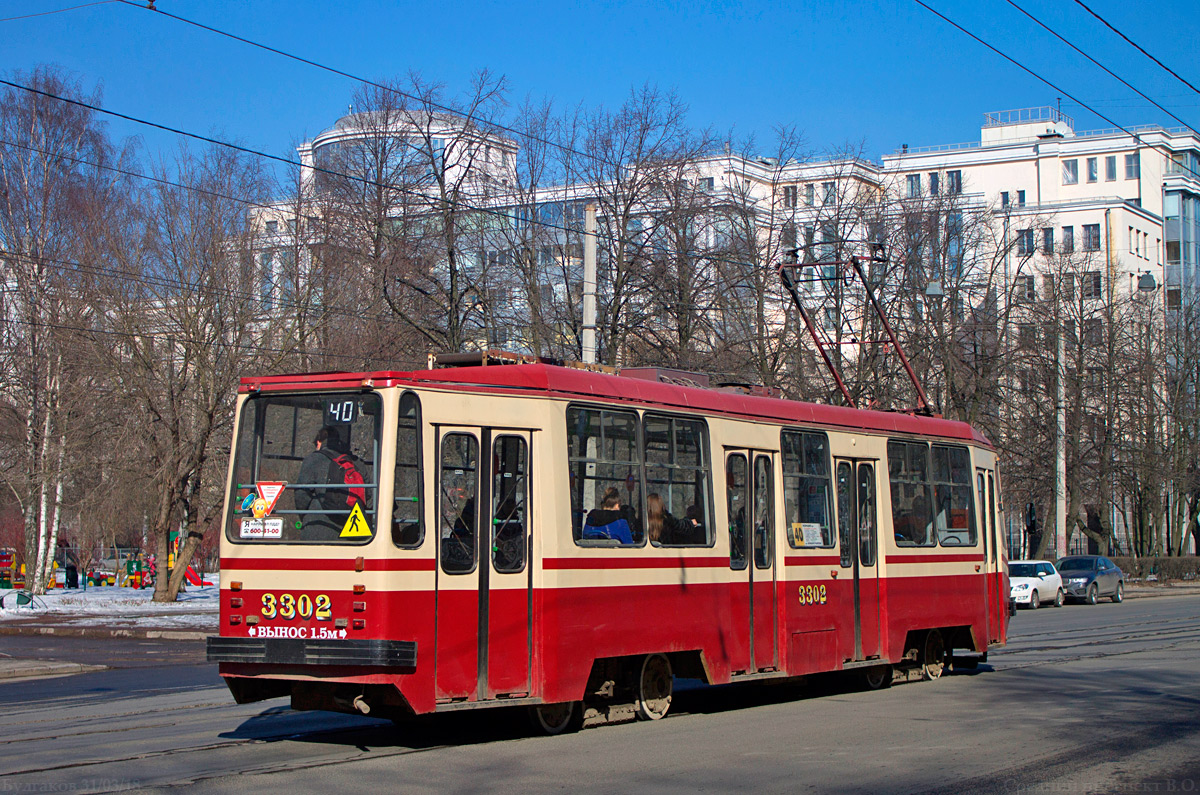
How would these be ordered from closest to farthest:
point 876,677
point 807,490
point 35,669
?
1. point 807,490
2. point 876,677
3. point 35,669

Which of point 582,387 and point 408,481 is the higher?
point 582,387

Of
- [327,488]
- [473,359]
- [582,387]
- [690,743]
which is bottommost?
[690,743]

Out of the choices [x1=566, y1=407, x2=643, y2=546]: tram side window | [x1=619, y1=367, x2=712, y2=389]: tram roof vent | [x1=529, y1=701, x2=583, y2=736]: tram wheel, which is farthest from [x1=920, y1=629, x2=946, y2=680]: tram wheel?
[x1=529, y1=701, x2=583, y2=736]: tram wheel

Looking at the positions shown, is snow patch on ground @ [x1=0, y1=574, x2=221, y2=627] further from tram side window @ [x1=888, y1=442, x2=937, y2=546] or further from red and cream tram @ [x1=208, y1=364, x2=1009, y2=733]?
red and cream tram @ [x1=208, y1=364, x2=1009, y2=733]

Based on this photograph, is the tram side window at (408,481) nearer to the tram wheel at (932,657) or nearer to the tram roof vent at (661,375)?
the tram roof vent at (661,375)

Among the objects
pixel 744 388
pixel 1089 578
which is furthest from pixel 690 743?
pixel 1089 578

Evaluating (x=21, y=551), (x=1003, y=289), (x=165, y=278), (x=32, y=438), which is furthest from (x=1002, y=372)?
(x=21, y=551)

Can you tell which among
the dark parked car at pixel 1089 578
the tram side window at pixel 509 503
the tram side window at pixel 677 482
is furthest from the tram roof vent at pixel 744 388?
the dark parked car at pixel 1089 578

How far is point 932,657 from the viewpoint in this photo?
50.9ft

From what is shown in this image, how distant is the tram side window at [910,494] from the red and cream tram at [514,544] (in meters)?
1.78

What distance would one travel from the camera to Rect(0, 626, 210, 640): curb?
24156mm

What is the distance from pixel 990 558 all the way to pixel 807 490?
4.54 metres

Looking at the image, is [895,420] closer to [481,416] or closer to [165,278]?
[481,416]

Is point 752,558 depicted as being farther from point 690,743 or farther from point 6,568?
point 6,568
